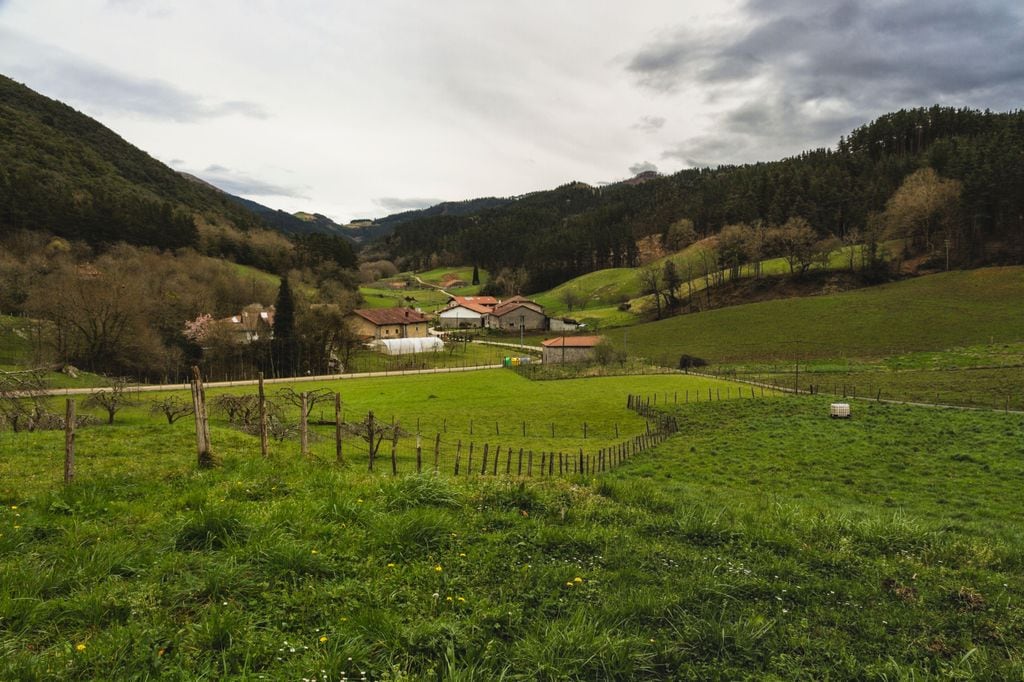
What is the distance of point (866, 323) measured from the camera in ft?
214

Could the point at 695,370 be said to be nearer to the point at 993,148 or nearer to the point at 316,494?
the point at 316,494

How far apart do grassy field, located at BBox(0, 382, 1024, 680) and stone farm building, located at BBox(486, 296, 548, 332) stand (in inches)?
4171

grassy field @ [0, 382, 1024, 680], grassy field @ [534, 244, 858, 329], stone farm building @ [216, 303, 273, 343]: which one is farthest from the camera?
grassy field @ [534, 244, 858, 329]

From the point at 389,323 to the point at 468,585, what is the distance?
290 feet

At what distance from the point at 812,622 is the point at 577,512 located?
3528 mm

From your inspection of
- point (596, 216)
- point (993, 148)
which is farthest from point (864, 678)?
point (596, 216)

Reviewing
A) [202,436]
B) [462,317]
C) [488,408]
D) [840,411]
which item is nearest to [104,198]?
[462,317]

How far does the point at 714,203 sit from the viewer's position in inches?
5635

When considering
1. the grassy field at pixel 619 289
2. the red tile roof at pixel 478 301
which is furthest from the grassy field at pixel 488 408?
the red tile roof at pixel 478 301

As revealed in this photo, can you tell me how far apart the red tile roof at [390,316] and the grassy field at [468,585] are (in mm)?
81400

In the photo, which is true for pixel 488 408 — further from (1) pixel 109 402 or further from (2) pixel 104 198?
(2) pixel 104 198

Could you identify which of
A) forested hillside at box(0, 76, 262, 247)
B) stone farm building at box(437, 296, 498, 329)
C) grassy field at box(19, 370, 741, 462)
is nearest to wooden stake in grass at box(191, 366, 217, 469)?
grassy field at box(19, 370, 741, 462)

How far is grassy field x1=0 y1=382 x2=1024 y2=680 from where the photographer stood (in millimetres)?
4320

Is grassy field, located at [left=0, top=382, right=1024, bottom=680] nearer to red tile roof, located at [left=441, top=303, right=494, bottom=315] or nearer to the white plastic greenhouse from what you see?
the white plastic greenhouse
